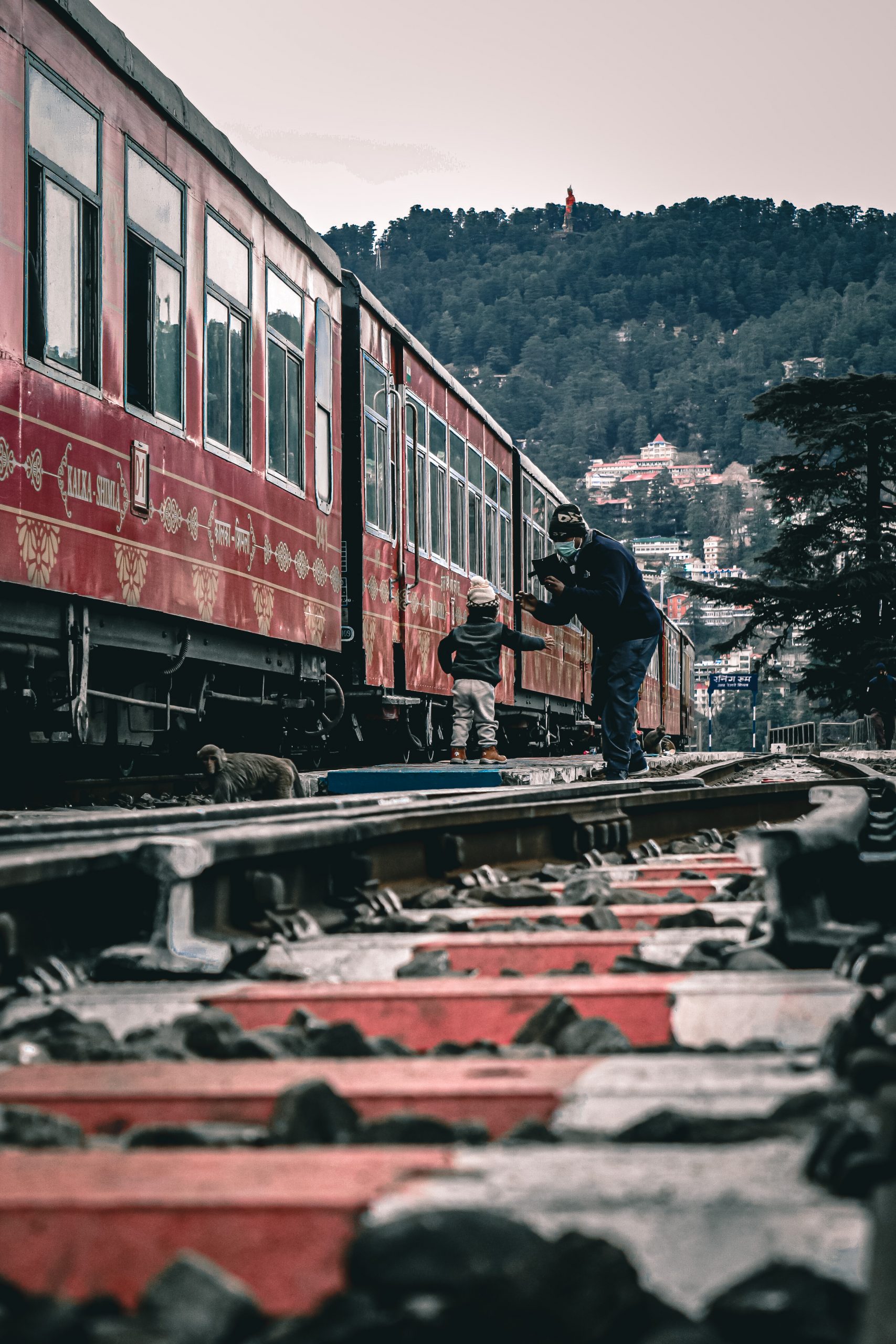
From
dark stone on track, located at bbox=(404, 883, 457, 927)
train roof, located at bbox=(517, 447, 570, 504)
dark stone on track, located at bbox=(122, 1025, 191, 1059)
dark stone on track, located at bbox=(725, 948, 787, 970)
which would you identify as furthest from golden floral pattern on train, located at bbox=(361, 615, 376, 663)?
dark stone on track, located at bbox=(122, 1025, 191, 1059)

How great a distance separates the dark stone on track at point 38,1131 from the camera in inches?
58.4

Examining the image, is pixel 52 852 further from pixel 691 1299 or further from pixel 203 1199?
pixel 691 1299

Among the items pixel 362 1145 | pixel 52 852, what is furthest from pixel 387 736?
pixel 362 1145

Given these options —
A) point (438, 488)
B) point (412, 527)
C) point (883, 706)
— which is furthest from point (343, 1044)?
point (883, 706)

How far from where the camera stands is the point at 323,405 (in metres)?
9.52

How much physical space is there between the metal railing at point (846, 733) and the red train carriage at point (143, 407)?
26420mm

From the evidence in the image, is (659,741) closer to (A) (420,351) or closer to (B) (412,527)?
(A) (420,351)

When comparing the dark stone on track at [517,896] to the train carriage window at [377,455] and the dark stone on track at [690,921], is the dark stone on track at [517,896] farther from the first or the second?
the train carriage window at [377,455]

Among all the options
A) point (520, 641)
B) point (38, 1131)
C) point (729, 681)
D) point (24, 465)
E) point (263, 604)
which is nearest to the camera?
point (38, 1131)

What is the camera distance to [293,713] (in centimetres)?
976

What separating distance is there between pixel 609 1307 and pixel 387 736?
11769mm

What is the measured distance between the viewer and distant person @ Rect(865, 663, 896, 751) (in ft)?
82.9

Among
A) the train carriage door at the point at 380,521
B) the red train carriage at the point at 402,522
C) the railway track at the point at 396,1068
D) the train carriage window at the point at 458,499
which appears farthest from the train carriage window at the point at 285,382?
the railway track at the point at 396,1068

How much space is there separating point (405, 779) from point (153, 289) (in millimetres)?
3129
